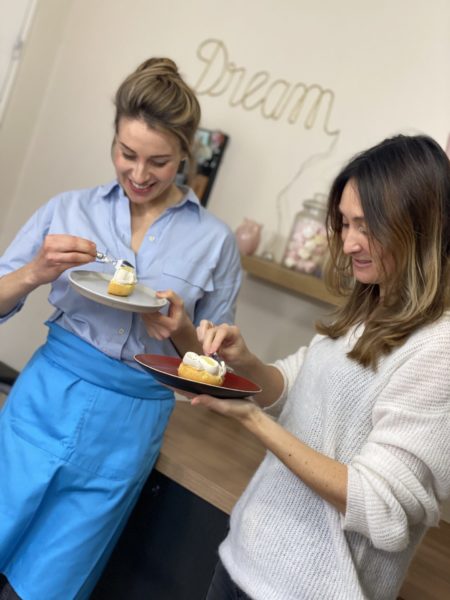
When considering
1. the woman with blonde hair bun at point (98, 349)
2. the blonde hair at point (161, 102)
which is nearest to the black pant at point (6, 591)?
the woman with blonde hair bun at point (98, 349)

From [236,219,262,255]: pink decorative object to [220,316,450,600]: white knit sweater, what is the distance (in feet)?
3.20

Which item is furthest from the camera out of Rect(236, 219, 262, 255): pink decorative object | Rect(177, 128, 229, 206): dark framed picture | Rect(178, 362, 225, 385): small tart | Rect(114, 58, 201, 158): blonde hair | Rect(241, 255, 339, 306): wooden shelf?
Rect(177, 128, 229, 206): dark framed picture

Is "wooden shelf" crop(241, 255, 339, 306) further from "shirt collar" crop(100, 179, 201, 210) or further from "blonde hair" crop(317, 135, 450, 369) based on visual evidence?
"blonde hair" crop(317, 135, 450, 369)

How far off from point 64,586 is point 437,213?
103 centimetres

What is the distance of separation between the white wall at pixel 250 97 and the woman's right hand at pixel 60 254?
1.00 metres

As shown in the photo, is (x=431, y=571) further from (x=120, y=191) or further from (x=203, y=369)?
(x=120, y=191)

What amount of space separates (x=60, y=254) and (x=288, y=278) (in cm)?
88

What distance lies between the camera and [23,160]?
271cm

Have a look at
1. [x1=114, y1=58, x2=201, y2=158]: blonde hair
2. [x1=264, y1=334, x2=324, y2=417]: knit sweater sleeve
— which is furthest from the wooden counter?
[x1=114, y1=58, x2=201, y2=158]: blonde hair

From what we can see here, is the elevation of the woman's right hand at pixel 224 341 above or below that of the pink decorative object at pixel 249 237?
below

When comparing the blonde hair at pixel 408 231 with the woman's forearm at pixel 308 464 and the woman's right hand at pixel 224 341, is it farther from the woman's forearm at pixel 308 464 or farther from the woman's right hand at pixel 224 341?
the woman's right hand at pixel 224 341

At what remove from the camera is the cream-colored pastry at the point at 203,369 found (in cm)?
118

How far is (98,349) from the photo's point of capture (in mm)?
1449

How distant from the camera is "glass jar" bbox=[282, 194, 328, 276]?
6.70 feet
